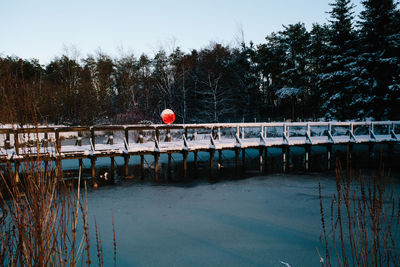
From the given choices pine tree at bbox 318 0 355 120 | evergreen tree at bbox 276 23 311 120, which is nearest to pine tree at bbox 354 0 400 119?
pine tree at bbox 318 0 355 120

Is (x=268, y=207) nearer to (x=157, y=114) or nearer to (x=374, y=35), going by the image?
(x=374, y=35)

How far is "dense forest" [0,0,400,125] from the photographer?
2512 centimetres

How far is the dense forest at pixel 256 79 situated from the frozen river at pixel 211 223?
19210 millimetres

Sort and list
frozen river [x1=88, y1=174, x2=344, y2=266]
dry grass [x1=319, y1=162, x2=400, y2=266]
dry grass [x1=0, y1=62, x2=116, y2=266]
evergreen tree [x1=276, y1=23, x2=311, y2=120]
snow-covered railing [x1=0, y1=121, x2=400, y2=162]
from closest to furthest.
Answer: dry grass [x1=0, y1=62, x2=116, y2=266] < dry grass [x1=319, y1=162, x2=400, y2=266] < frozen river [x1=88, y1=174, x2=344, y2=266] < snow-covered railing [x1=0, y1=121, x2=400, y2=162] < evergreen tree [x1=276, y1=23, x2=311, y2=120]

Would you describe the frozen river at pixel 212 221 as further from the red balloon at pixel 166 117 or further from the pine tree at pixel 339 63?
the pine tree at pixel 339 63

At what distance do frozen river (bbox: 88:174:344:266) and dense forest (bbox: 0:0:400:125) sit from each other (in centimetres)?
1921

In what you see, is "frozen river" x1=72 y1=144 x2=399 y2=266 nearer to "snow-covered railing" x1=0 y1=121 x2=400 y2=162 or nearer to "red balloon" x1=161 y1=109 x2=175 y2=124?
"snow-covered railing" x1=0 y1=121 x2=400 y2=162

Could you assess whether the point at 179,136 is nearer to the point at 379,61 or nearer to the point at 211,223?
the point at 379,61

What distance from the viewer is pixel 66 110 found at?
3472 cm

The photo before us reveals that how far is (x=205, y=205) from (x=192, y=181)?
3.60m

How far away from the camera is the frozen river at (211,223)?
5605 mm

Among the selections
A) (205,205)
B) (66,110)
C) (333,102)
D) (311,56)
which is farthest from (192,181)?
(311,56)

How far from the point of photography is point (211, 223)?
733 cm

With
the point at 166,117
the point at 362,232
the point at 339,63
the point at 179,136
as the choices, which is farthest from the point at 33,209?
the point at 339,63
